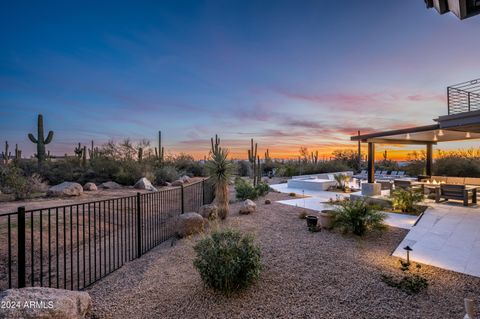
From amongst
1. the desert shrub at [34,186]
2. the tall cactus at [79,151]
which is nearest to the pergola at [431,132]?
the desert shrub at [34,186]

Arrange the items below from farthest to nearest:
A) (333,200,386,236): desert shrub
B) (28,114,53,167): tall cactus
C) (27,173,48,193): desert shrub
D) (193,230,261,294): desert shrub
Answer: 1. (28,114,53,167): tall cactus
2. (27,173,48,193): desert shrub
3. (333,200,386,236): desert shrub
4. (193,230,261,294): desert shrub

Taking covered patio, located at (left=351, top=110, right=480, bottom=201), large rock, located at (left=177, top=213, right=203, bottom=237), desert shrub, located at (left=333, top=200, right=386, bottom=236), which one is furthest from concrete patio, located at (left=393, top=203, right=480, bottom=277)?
large rock, located at (left=177, top=213, right=203, bottom=237)

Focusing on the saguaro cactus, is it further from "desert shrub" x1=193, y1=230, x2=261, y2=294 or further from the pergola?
"desert shrub" x1=193, y1=230, x2=261, y2=294

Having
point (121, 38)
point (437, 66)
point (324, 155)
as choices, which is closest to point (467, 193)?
point (437, 66)

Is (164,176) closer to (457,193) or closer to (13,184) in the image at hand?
(13,184)

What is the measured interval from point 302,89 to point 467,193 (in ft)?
24.5

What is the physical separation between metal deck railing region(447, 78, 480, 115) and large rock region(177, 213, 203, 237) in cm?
975

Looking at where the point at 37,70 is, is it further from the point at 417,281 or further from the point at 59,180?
the point at 417,281

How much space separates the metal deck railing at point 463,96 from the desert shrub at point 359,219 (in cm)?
628

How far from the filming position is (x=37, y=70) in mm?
8203

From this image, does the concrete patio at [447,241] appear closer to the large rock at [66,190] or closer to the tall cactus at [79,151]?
the large rock at [66,190]

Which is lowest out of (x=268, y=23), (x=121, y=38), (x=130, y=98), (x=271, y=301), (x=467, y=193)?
(x=271, y=301)

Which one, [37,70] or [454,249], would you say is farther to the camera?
[37,70]

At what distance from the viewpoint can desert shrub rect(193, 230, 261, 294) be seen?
9.70 ft
